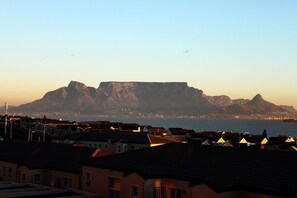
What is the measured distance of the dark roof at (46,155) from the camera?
3944cm

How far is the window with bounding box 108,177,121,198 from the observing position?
30.6m

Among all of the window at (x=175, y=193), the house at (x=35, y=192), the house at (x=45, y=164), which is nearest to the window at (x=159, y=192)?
the window at (x=175, y=193)

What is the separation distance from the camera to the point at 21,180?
41438mm

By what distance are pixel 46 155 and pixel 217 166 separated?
789 inches

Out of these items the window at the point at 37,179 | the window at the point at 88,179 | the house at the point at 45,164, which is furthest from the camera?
the window at the point at 37,179

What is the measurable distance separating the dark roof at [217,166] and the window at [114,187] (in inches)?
32.4

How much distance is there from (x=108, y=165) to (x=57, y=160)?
11.0 metres

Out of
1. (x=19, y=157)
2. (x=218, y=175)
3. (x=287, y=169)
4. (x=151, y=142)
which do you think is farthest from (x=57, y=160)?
(x=151, y=142)

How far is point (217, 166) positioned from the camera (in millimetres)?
27906

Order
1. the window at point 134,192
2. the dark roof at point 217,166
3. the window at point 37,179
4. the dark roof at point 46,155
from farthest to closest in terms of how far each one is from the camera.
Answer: the window at point 37,179 < the dark roof at point 46,155 < the window at point 134,192 < the dark roof at point 217,166

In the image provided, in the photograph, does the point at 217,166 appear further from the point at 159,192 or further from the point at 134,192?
the point at 134,192

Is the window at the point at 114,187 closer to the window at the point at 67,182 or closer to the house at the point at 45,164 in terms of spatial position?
the house at the point at 45,164

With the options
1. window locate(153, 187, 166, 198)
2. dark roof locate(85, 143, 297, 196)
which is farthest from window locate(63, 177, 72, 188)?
window locate(153, 187, 166, 198)

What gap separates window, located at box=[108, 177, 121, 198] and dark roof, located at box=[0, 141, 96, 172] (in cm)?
516
